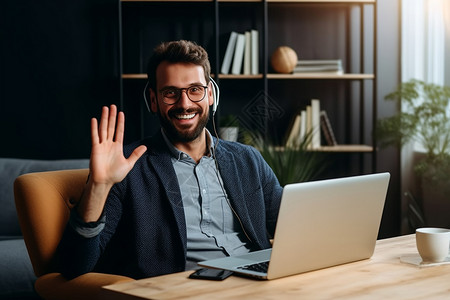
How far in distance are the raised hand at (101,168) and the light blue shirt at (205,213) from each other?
0.39 m

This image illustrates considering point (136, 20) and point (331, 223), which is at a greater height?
point (136, 20)

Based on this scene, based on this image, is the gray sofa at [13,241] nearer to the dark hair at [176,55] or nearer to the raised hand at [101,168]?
the dark hair at [176,55]

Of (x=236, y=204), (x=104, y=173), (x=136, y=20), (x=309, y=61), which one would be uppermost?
(x=136, y=20)

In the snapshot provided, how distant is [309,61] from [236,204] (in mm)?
2335

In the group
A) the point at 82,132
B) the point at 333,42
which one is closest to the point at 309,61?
the point at 333,42

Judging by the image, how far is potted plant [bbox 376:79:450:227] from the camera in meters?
3.72

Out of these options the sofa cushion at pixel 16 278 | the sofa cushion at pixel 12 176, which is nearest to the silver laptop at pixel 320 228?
the sofa cushion at pixel 16 278

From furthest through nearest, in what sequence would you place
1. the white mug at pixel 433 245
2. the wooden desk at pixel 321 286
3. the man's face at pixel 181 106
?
the man's face at pixel 181 106, the white mug at pixel 433 245, the wooden desk at pixel 321 286

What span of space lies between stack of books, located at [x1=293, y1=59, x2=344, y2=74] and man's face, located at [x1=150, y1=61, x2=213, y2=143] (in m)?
2.17

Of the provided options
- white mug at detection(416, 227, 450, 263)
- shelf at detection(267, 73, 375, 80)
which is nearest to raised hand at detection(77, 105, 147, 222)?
white mug at detection(416, 227, 450, 263)

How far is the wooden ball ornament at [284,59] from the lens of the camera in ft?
13.7

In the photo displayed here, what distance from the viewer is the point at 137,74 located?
Answer: 432 centimetres

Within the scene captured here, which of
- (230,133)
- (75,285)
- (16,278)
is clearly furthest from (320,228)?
(230,133)

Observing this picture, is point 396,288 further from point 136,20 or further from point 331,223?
point 136,20
